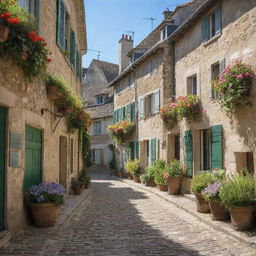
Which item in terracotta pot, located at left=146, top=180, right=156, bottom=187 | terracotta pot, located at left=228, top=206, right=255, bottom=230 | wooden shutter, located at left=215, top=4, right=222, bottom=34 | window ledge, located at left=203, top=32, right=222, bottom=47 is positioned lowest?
terracotta pot, located at left=146, top=180, right=156, bottom=187

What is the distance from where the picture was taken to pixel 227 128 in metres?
9.57

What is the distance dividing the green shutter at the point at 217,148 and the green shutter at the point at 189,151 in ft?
5.44

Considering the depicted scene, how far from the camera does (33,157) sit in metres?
7.23

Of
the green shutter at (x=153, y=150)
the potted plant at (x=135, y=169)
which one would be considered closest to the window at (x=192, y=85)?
the green shutter at (x=153, y=150)

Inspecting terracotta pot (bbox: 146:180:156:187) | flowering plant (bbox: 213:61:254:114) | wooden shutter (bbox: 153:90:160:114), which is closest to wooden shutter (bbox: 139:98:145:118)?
wooden shutter (bbox: 153:90:160:114)

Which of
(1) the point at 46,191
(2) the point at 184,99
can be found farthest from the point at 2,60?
(2) the point at 184,99

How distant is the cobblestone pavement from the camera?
5398 millimetres

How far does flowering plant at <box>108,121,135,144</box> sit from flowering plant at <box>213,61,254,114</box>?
11301 mm

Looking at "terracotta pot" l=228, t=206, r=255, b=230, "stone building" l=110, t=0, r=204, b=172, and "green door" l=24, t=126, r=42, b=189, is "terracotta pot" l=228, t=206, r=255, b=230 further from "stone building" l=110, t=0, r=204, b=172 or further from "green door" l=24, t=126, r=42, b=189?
"stone building" l=110, t=0, r=204, b=172

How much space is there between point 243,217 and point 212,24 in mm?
6600

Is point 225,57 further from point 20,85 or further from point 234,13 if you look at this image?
point 20,85

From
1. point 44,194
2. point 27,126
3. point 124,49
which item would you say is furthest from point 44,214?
point 124,49

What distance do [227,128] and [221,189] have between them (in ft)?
9.35

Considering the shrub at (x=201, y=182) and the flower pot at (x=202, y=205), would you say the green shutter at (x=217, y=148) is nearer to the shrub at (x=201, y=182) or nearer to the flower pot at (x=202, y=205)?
the shrub at (x=201, y=182)
